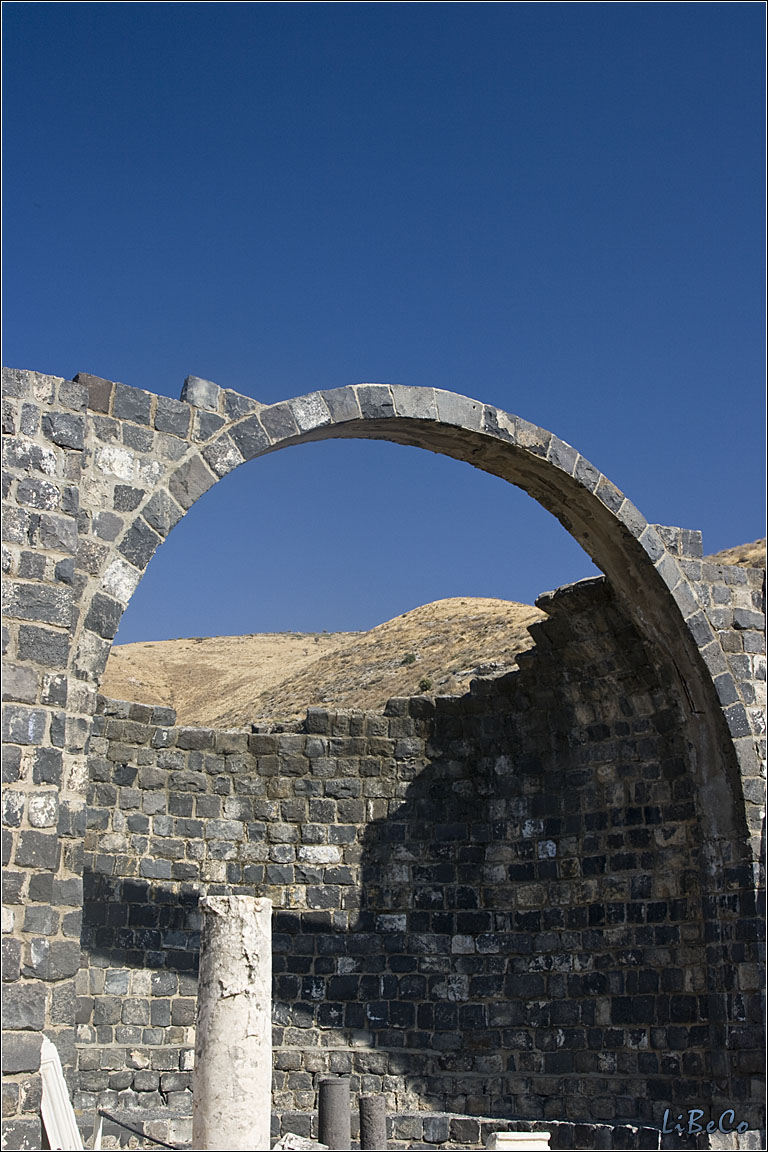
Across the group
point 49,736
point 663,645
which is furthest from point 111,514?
point 663,645

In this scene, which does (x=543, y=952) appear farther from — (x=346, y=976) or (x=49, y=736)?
(x=49, y=736)

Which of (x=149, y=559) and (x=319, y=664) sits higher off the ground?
(x=319, y=664)

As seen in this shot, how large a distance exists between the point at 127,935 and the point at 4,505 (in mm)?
5224

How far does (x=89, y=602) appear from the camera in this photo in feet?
24.2

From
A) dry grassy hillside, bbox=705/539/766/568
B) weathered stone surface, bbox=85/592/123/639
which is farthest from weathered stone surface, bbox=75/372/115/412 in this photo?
dry grassy hillside, bbox=705/539/766/568

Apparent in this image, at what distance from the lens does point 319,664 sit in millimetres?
34031

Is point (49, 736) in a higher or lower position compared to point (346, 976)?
higher

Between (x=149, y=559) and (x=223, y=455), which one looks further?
(x=223, y=455)

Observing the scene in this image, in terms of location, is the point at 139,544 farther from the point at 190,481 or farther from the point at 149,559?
the point at 190,481

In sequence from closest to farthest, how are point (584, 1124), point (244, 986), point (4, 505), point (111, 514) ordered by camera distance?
point (244, 986), point (4, 505), point (111, 514), point (584, 1124)

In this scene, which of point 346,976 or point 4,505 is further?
point 346,976

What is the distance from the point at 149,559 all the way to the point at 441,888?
18.2ft

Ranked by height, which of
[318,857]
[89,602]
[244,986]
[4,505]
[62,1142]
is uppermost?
[4,505]

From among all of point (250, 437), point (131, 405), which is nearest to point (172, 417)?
point (131, 405)
